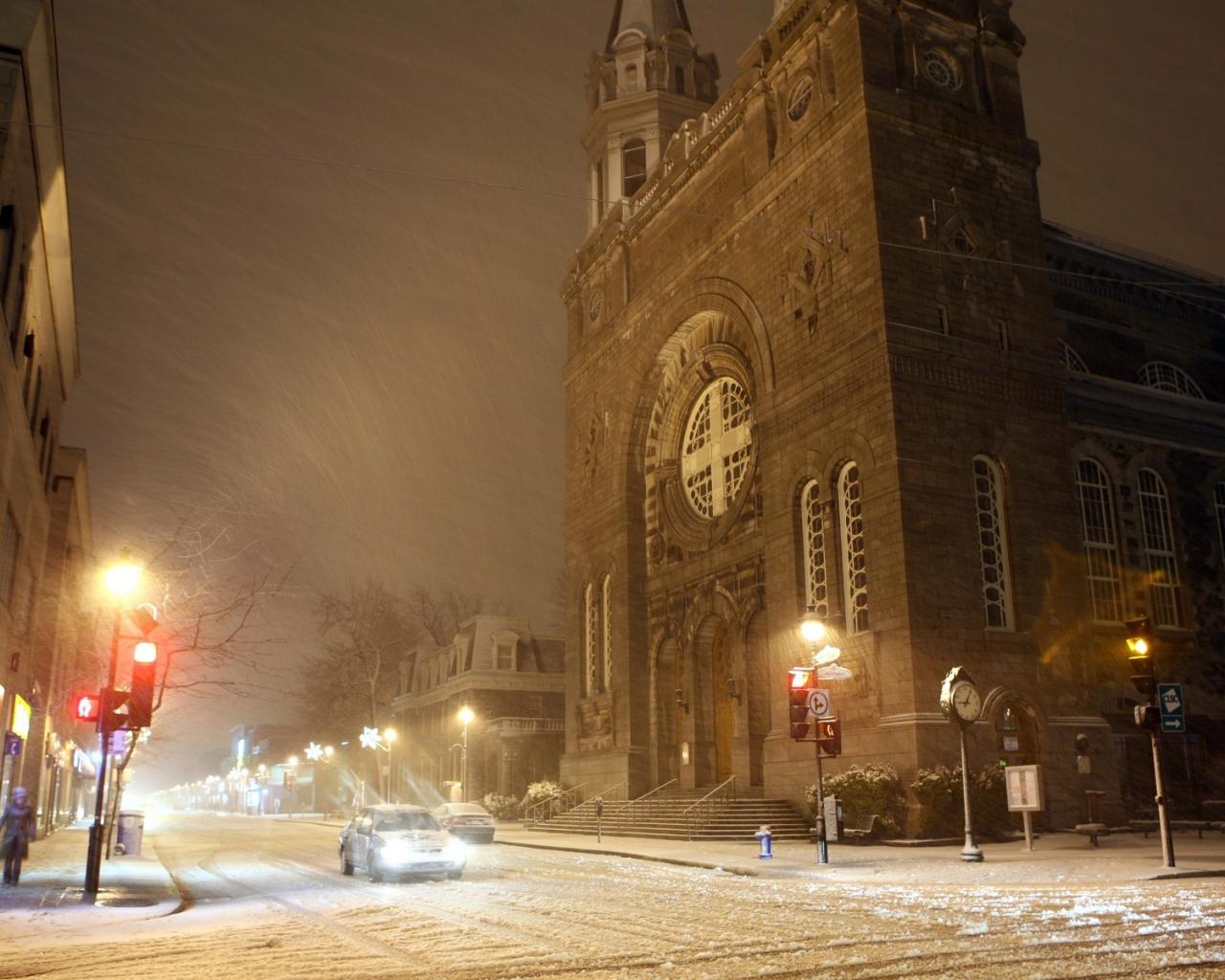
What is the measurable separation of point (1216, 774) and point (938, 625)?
1030cm

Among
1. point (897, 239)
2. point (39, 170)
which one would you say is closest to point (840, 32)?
point (897, 239)

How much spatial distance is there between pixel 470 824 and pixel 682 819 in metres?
7.01

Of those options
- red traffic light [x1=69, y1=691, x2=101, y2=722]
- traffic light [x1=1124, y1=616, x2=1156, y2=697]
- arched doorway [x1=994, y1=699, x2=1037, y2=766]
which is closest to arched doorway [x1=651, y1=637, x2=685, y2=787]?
arched doorway [x1=994, y1=699, x2=1037, y2=766]

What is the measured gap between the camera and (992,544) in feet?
94.5

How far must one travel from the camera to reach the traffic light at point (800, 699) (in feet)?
70.4

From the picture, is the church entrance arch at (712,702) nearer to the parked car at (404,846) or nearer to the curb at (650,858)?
the curb at (650,858)

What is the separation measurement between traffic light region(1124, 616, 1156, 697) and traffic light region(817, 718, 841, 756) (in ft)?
18.4

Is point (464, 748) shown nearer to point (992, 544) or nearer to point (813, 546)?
point (813, 546)

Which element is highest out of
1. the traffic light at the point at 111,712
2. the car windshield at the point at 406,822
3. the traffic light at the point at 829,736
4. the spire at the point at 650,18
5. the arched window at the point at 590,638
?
the spire at the point at 650,18

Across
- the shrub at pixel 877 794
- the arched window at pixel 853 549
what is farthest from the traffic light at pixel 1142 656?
the arched window at pixel 853 549

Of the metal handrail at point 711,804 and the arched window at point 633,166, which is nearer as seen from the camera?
the metal handrail at point 711,804

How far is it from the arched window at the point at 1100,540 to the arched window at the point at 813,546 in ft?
24.8

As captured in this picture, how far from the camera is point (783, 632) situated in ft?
102

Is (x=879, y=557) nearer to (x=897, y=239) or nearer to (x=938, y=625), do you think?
(x=938, y=625)
